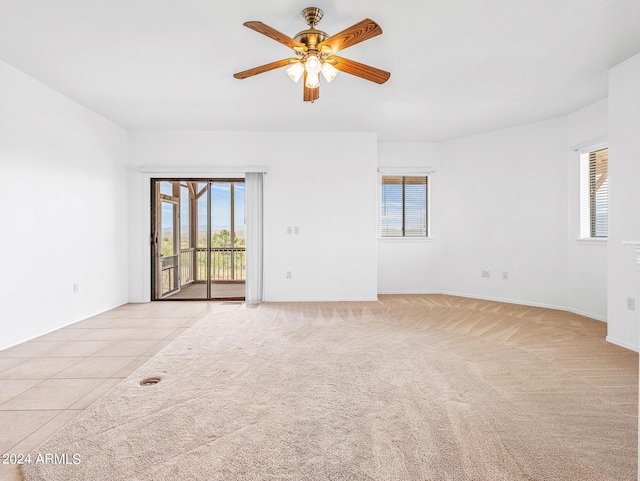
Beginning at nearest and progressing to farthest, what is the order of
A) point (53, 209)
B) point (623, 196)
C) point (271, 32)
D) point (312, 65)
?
point (271, 32) → point (312, 65) → point (623, 196) → point (53, 209)

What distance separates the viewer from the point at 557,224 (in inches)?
199

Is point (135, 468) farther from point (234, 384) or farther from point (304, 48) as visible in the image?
point (304, 48)

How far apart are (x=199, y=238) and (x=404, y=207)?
12.1ft

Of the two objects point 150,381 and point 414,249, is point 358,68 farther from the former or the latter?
point 414,249

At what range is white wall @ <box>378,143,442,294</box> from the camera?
6.27m

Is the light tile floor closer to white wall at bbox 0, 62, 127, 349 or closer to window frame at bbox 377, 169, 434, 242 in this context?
white wall at bbox 0, 62, 127, 349

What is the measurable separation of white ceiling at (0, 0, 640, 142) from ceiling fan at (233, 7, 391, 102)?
169 mm

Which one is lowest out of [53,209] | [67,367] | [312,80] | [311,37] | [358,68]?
[67,367]

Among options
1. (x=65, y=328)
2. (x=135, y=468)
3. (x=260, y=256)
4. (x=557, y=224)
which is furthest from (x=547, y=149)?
(x=65, y=328)

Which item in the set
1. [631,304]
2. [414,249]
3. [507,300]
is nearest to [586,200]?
[507,300]

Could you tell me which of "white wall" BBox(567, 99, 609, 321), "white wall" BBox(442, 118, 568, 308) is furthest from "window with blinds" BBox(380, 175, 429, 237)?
"white wall" BBox(567, 99, 609, 321)

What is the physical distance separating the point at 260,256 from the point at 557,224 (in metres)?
4.52

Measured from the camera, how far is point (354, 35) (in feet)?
7.73

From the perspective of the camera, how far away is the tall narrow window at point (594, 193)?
4.46 meters
